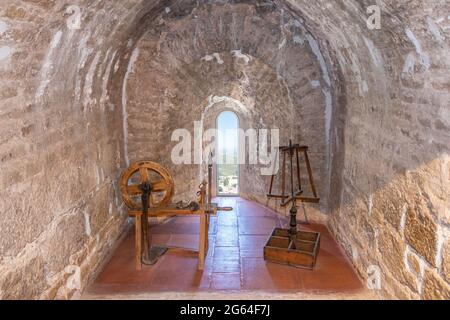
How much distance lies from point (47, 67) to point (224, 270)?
2.76m

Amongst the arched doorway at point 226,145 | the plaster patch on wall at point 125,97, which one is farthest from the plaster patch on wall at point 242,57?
the arched doorway at point 226,145

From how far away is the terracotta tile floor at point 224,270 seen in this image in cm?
420

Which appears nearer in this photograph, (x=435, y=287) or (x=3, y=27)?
(x=3, y=27)

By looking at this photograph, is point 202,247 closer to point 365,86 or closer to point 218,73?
point 365,86

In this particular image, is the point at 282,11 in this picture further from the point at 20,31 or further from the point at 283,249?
the point at 20,31

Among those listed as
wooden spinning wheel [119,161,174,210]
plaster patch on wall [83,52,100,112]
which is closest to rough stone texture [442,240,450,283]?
wooden spinning wheel [119,161,174,210]

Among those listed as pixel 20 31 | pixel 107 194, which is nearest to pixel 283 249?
pixel 107 194

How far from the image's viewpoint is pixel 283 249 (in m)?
4.66

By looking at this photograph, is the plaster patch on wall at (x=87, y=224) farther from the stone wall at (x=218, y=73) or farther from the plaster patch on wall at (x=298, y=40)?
the plaster patch on wall at (x=298, y=40)

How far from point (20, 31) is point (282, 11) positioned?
10.8 ft

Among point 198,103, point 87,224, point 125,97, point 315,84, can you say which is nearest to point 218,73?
point 198,103

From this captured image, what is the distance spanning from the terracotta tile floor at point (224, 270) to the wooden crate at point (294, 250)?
9 cm

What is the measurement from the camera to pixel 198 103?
6.78 metres

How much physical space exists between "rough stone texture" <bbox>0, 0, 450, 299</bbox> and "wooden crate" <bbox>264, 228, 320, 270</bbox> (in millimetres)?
441
